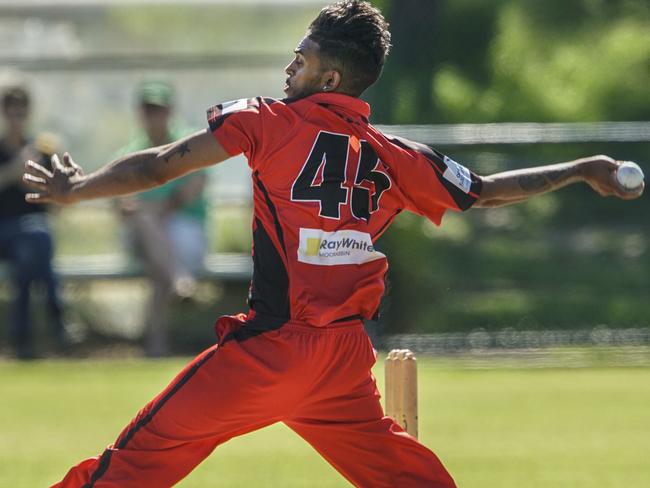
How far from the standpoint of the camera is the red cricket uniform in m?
4.10

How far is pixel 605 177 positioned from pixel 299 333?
126cm

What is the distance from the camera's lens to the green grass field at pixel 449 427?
6508 millimetres

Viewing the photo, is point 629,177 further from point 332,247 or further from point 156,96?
point 156,96

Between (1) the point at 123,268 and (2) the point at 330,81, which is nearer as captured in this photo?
(2) the point at 330,81

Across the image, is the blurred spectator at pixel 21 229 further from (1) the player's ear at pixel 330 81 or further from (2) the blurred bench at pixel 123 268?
(1) the player's ear at pixel 330 81

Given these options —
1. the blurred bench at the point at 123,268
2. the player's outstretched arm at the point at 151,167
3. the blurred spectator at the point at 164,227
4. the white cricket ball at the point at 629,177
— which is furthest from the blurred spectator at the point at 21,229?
the white cricket ball at the point at 629,177

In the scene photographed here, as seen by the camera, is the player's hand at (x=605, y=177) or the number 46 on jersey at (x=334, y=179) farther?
the player's hand at (x=605, y=177)

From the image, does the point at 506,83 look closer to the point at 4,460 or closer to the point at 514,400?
the point at 514,400

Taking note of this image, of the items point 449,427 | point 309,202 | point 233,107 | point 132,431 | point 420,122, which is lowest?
point 449,427

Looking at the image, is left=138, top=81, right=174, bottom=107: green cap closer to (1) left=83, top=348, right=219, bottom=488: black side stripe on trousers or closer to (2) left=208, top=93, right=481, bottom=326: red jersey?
(2) left=208, top=93, right=481, bottom=326: red jersey

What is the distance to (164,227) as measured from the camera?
38.0 feet

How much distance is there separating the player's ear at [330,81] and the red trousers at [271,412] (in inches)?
31.7

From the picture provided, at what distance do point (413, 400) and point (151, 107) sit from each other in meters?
7.23

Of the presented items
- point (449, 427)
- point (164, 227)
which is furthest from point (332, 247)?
point (164, 227)
